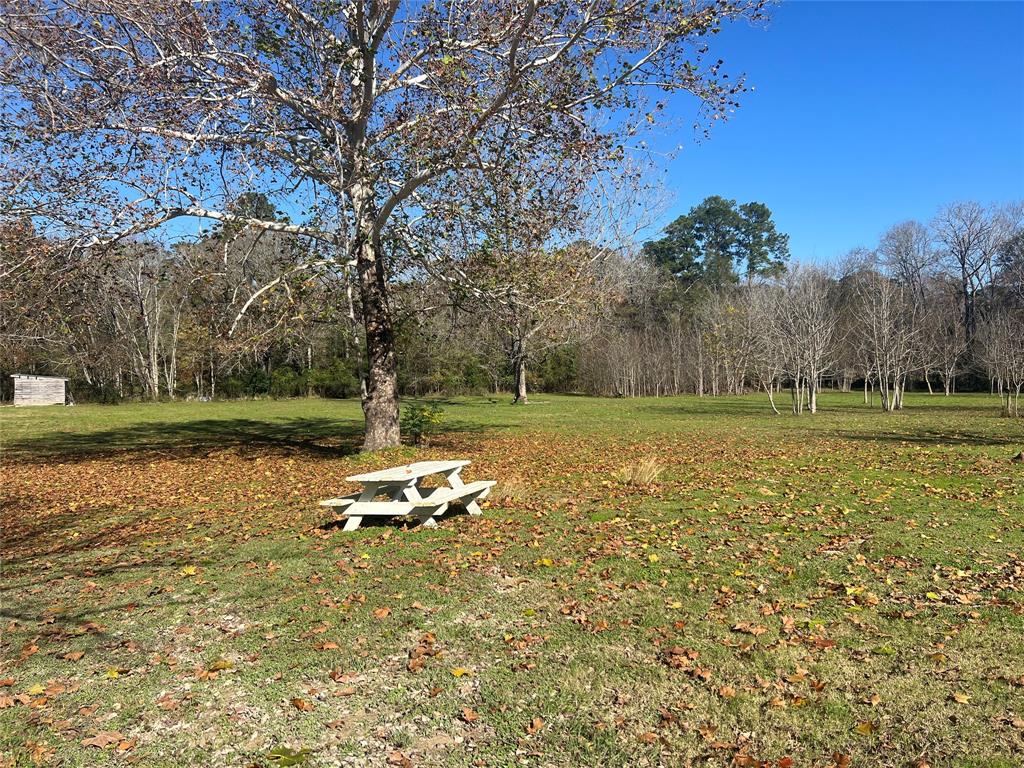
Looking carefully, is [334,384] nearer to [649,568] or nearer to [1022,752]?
[649,568]

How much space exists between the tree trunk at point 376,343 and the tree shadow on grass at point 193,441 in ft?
3.56

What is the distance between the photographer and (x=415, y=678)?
3785mm

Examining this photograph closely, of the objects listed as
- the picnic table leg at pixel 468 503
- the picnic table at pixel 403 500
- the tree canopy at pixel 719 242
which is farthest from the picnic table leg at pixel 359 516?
the tree canopy at pixel 719 242

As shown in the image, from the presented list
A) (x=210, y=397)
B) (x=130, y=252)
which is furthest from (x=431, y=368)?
(x=130, y=252)

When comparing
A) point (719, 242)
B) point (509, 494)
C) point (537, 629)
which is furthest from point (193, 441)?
point (719, 242)

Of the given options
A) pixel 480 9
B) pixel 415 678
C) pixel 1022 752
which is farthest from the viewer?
→ pixel 480 9

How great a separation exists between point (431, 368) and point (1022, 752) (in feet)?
135

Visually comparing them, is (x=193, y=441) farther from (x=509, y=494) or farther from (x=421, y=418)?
(x=509, y=494)

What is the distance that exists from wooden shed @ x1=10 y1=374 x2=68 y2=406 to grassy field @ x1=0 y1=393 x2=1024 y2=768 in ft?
115

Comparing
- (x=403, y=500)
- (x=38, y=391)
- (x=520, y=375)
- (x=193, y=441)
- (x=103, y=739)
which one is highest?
(x=520, y=375)

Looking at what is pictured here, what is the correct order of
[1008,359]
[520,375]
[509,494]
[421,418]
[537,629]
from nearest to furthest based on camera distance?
[537,629]
[509,494]
[421,418]
[1008,359]
[520,375]

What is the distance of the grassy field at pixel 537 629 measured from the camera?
3.15m

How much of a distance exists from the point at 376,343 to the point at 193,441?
27.4 ft

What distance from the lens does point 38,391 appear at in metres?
38.4
